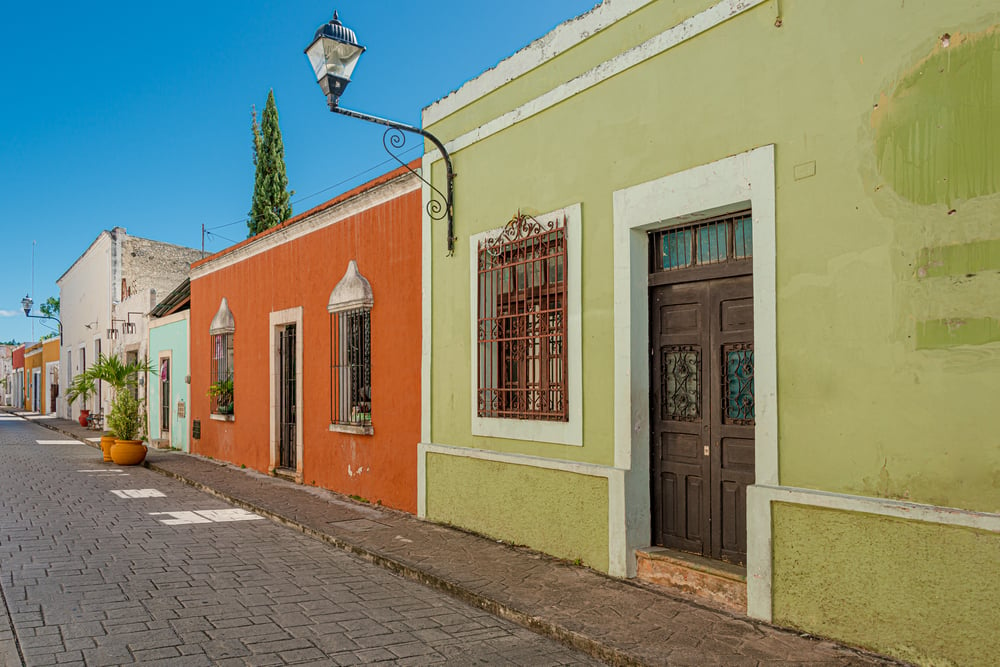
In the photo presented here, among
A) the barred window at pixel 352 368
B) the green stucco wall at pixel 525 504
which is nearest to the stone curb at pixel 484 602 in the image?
the green stucco wall at pixel 525 504

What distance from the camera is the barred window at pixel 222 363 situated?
14.2 metres

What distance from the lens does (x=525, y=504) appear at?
6.54 m

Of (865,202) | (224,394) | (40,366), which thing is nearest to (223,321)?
(224,394)

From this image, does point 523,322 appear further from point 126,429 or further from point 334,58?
point 126,429

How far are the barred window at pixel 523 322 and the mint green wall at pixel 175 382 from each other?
1126 cm

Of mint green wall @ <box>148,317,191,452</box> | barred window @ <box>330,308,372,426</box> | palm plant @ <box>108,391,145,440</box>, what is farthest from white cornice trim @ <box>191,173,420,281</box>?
palm plant @ <box>108,391,145,440</box>

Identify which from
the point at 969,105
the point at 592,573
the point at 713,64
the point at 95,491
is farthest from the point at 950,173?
the point at 95,491

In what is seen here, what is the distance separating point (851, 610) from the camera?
4.10 m

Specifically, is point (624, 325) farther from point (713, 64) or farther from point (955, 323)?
point (955, 323)

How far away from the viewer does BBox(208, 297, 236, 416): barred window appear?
14188 mm

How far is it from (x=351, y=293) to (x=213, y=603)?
505 cm

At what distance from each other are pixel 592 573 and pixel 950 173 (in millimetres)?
3554

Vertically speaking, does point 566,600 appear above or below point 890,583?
below

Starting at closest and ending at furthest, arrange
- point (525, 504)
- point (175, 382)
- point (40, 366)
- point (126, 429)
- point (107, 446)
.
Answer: point (525, 504)
point (126, 429)
point (107, 446)
point (175, 382)
point (40, 366)
